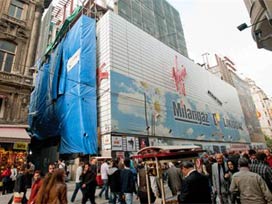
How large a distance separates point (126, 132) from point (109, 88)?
385 cm


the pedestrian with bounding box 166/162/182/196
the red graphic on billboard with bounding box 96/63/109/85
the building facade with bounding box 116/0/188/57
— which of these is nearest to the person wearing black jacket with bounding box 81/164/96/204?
the pedestrian with bounding box 166/162/182/196

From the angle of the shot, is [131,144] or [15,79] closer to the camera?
[15,79]

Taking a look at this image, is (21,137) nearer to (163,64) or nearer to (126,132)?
(126,132)

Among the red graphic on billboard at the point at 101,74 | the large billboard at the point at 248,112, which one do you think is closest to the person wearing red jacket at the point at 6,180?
the red graphic on billboard at the point at 101,74

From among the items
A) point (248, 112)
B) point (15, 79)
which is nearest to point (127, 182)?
point (15, 79)

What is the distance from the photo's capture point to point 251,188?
3.36m

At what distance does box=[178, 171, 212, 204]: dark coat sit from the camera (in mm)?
3152

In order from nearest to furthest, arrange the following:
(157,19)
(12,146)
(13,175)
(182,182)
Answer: (182,182) < (13,175) < (12,146) < (157,19)

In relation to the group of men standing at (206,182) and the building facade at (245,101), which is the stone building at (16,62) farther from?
the building facade at (245,101)

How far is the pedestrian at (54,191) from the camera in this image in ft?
9.66

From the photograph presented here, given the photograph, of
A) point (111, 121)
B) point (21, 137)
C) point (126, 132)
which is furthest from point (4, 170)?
point (126, 132)

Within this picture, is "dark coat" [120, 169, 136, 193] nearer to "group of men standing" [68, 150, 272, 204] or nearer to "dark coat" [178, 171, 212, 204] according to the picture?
"group of men standing" [68, 150, 272, 204]

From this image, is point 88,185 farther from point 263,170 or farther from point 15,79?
point 15,79

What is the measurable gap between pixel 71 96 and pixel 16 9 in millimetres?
7574
